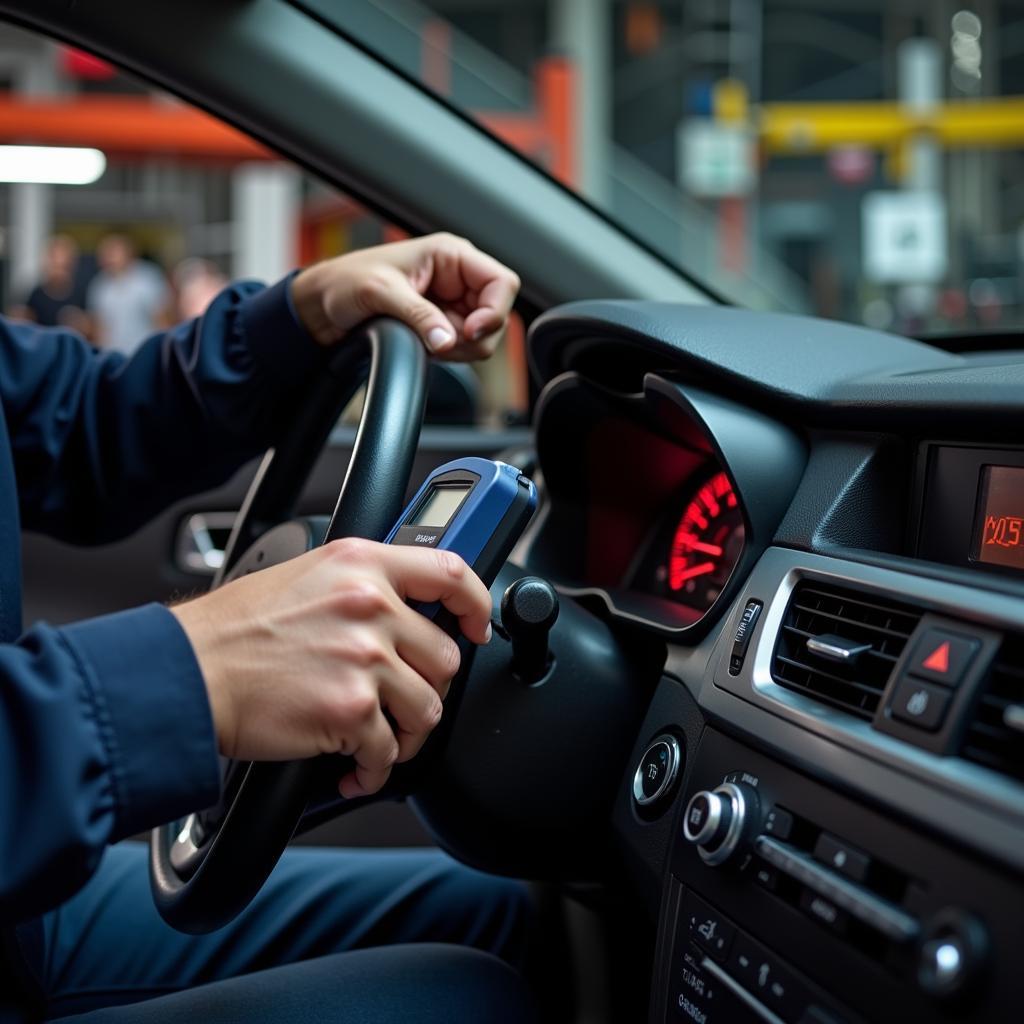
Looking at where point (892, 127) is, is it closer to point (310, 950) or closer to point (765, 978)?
point (310, 950)

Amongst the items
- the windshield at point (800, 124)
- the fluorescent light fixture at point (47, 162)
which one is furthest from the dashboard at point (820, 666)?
the fluorescent light fixture at point (47, 162)

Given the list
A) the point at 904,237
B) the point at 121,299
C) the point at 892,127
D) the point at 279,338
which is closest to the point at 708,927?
the point at 279,338

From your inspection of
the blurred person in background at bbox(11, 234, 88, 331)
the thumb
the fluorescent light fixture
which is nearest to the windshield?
the fluorescent light fixture

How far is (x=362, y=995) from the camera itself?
89 centimetres

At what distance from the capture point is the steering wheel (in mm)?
753

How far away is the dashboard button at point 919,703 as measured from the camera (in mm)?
669

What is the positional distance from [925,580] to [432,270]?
1.88 ft

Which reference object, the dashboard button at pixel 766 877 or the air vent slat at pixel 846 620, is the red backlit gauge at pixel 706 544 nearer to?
Answer: the air vent slat at pixel 846 620

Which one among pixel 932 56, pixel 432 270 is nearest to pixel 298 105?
pixel 432 270

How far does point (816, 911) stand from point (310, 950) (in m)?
0.57

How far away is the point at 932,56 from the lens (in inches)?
368

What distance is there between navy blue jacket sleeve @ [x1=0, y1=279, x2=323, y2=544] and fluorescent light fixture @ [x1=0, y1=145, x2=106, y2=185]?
4.54m

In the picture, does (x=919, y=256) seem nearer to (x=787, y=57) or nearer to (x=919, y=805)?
(x=919, y=805)

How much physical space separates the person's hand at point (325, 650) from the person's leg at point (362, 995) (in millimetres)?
270
